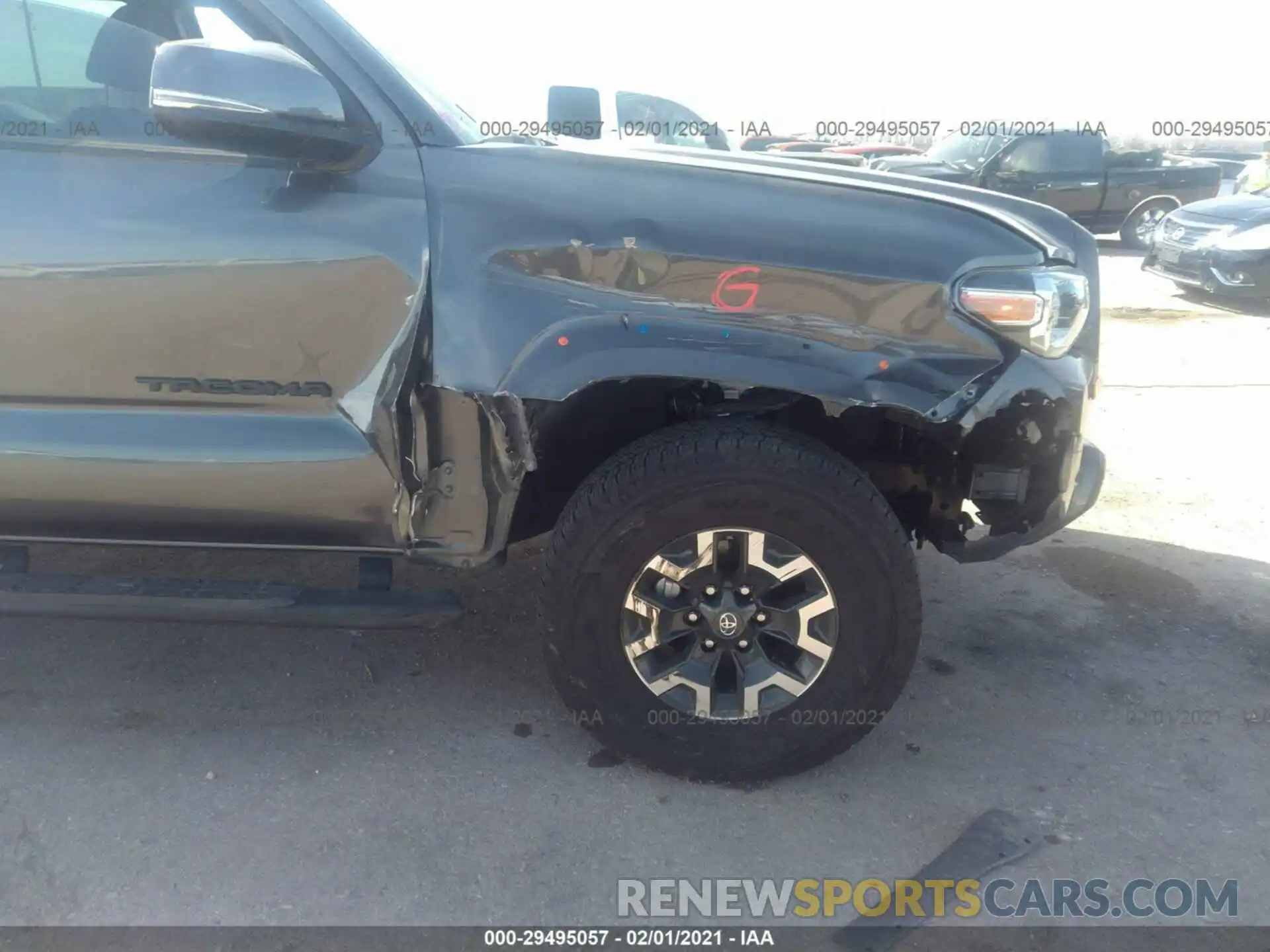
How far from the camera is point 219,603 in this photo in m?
2.57

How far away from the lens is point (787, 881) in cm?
235

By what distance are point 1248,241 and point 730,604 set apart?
8.88m

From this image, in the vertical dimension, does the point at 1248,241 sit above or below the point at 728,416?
below

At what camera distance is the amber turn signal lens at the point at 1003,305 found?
235 cm

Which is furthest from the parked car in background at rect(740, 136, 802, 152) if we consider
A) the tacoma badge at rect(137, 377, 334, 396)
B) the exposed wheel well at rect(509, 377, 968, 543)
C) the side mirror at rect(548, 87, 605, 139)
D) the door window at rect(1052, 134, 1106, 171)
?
the tacoma badge at rect(137, 377, 334, 396)

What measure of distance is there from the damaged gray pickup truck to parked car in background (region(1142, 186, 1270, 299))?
7758mm

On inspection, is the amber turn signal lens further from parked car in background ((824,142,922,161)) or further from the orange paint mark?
parked car in background ((824,142,922,161))

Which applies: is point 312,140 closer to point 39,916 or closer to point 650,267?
point 650,267

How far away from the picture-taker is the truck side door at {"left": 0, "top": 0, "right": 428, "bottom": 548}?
7.70 ft

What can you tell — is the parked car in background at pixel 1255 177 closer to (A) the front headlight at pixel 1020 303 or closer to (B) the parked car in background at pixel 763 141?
(B) the parked car in background at pixel 763 141

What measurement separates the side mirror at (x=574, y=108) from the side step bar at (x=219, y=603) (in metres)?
2.18

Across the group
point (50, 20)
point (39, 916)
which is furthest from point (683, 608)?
point (50, 20)

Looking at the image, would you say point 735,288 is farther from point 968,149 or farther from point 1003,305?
point 968,149

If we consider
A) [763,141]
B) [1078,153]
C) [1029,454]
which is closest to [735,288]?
[1029,454]
